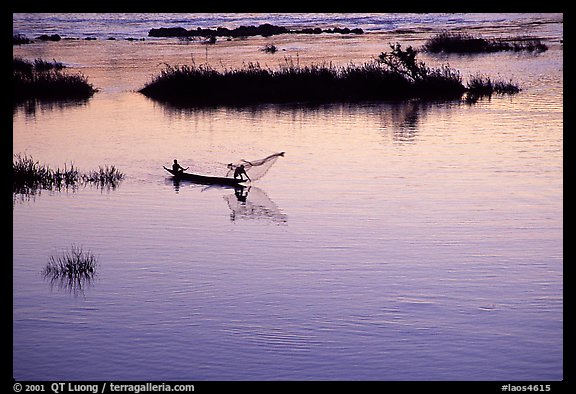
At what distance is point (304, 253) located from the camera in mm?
9508

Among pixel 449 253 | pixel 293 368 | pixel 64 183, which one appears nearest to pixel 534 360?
pixel 293 368

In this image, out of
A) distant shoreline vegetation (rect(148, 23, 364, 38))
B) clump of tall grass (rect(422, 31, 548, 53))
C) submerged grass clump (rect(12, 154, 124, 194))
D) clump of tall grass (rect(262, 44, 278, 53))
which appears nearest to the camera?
submerged grass clump (rect(12, 154, 124, 194))

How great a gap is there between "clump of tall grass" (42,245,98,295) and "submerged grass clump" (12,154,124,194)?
10.8ft

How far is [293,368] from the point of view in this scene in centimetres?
666

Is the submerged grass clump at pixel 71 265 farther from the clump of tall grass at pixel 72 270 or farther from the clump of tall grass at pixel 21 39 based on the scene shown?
the clump of tall grass at pixel 21 39

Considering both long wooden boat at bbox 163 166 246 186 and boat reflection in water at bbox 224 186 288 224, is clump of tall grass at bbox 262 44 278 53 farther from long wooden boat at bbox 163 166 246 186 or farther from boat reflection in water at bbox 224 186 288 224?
boat reflection in water at bbox 224 186 288 224

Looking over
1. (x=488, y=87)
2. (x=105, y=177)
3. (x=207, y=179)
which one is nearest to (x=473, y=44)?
(x=488, y=87)

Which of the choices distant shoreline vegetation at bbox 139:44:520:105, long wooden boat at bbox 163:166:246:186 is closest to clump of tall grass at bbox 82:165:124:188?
long wooden boat at bbox 163:166:246:186

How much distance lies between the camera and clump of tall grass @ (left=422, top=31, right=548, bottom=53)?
26172 millimetres

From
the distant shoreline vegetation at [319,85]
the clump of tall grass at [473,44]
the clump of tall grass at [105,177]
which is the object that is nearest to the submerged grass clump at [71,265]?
the clump of tall grass at [105,177]

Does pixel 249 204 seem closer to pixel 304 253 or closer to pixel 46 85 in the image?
pixel 304 253

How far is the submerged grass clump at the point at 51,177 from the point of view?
12.6 meters
